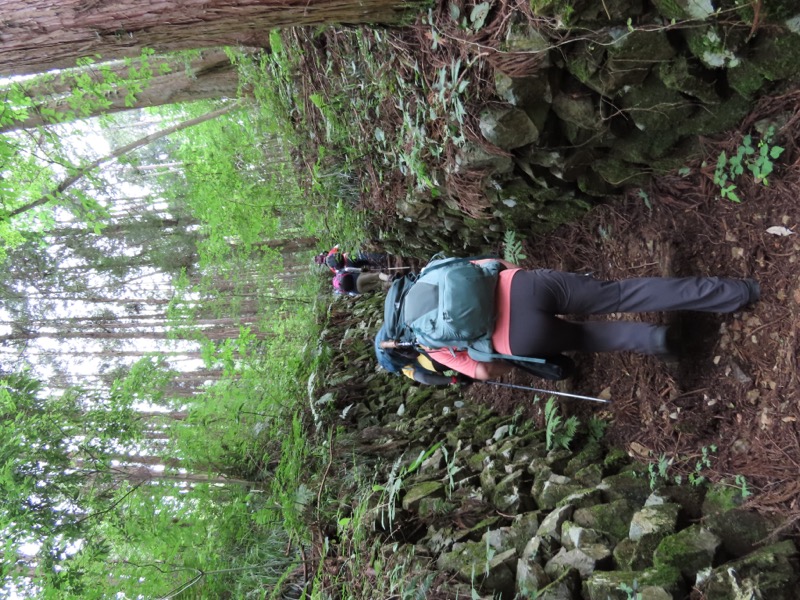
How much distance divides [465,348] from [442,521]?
6.15 feet

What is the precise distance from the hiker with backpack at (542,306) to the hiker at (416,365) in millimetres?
919

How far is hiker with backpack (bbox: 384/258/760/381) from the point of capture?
10.8 ft

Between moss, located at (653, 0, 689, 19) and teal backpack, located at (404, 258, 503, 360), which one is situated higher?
moss, located at (653, 0, 689, 19)

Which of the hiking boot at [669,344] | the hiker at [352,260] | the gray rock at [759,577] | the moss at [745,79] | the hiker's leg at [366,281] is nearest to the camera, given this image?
the gray rock at [759,577]

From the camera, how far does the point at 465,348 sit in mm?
3965

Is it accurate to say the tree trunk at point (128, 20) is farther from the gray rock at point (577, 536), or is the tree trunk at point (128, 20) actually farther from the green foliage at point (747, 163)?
the gray rock at point (577, 536)

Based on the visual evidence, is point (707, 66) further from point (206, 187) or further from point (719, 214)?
point (206, 187)

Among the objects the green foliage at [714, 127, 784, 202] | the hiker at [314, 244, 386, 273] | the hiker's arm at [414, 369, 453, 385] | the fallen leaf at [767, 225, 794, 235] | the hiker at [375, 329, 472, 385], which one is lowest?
the hiker's arm at [414, 369, 453, 385]

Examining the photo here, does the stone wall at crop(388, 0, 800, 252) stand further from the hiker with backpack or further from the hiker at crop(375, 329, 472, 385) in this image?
the hiker at crop(375, 329, 472, 385)

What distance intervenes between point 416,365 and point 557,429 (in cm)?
152

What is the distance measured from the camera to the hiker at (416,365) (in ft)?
15.5

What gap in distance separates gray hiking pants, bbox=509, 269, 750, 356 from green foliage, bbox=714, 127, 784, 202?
2.24ft

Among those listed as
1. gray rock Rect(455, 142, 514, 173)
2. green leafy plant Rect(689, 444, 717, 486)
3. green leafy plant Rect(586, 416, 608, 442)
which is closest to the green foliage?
gray rock Rect(455, 142, 514, 173)

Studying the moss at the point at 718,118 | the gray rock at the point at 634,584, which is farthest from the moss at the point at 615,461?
the moss at the point at 718,118
